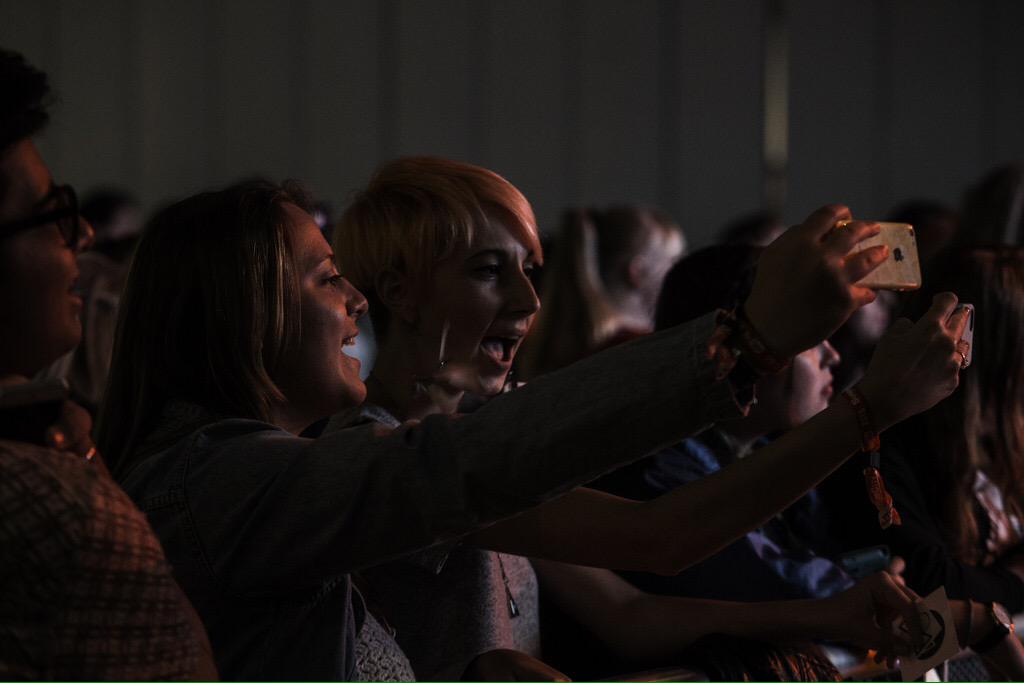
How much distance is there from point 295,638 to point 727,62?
243 inches

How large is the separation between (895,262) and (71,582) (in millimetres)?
666

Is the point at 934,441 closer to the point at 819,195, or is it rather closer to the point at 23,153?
the point at 23,153

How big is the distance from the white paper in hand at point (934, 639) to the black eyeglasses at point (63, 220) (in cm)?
113

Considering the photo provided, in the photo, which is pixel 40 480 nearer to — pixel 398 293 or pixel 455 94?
pixel 398 293

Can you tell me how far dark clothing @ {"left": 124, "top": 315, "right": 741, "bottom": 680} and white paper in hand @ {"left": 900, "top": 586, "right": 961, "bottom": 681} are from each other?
2.56 ft

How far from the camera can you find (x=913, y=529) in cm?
215

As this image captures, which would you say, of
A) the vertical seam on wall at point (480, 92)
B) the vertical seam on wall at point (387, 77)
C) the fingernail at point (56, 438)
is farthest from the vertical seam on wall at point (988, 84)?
the fingernail at point (56, 438)

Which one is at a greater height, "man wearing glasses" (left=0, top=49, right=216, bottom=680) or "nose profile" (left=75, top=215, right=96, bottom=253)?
"nose profile" (left=75, top=215, right=96, bottom=253)

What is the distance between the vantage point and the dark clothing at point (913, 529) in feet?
6.84

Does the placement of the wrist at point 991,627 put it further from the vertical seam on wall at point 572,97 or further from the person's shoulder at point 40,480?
the vertical seam on wall at point 572,97

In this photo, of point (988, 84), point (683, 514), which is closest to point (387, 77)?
point (988, 84)

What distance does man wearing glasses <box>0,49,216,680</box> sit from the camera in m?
0.89

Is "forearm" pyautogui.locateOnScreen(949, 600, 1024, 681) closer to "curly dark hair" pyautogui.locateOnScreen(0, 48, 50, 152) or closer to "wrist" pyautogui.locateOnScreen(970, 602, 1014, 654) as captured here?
"wrist" pyautogui.locateOnScreen(970, 602, 1014, 654)

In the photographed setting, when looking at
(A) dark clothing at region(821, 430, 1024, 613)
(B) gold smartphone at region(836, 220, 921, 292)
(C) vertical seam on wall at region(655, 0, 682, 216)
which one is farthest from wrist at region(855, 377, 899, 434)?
(C) vertical seam on wall at region(655, 0, 682, 216)
